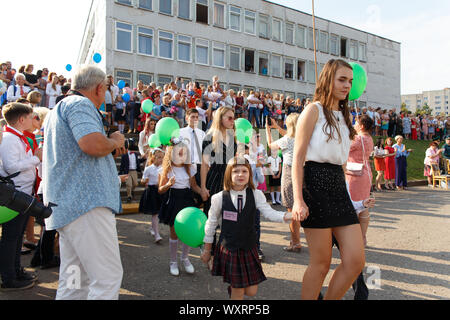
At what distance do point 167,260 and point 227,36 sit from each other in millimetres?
26379

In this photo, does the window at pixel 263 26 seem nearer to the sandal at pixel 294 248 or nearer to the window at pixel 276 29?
the window at pixel 276 29

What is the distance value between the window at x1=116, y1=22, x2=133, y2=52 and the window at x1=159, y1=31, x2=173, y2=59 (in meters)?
2.35

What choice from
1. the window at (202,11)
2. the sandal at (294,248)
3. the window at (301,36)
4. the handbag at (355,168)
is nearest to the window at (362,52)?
the window at (301,36)

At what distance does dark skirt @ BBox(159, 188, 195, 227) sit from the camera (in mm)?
4219

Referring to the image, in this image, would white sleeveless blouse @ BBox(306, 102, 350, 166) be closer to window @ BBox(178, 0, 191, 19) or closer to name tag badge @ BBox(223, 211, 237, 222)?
name tag badge @ BBox(223, 211, 237, 222)

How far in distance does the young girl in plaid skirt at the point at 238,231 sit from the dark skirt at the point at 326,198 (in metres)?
0.23

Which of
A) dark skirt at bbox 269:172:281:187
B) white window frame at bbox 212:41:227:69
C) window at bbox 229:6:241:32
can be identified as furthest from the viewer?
window at bbox 229:6:241:32

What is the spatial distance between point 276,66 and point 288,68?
5.22 ft

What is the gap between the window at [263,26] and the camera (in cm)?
3044

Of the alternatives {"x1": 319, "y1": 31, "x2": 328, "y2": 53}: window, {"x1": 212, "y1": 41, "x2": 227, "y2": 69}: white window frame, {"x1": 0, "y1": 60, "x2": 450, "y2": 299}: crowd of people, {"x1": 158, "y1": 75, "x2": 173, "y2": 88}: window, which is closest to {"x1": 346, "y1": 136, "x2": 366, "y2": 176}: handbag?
{"x1": 0, "y1": 60, "x2": 450, "y2": 299}: crowd of people

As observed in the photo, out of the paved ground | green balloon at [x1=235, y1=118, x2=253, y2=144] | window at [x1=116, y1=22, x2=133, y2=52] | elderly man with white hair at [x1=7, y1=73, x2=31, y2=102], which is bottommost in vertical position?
the paved ground

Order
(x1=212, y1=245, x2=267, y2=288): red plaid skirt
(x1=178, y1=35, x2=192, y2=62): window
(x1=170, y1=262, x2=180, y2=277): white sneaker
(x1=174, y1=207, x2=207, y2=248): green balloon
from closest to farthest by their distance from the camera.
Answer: (x1=212, y1=245, x2=267, y2=288): red plaid skirt, (x1=174, y1=207, x2=207, y2=248): green balloon, (x1=170, y1=262, x2=180, y2=277): white sneaker, (x1=178, y1=35, x2=192, y2=62): window

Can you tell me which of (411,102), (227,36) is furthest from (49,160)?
(411,102)

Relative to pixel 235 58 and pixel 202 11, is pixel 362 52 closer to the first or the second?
pixel 235 58
